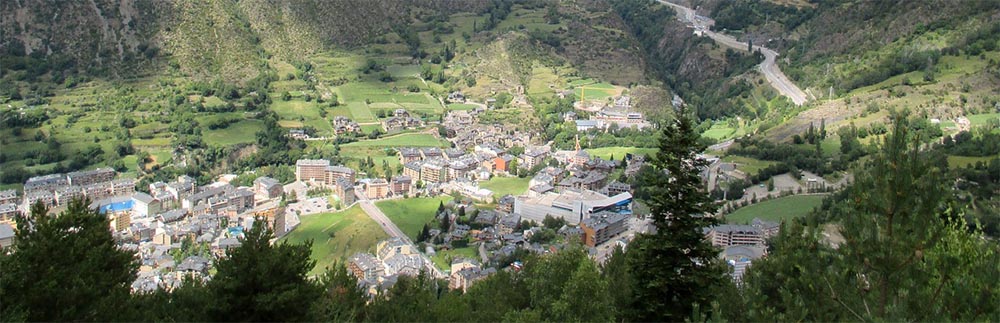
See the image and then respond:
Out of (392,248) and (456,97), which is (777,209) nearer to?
(392,248)

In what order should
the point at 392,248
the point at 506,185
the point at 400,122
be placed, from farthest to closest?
the point at 400,122, the point at 506,185, the point at 392,248

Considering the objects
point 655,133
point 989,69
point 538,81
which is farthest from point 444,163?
point 989,69

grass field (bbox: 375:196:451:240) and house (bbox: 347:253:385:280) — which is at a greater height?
grass field (bbox: 375:196:451:240)

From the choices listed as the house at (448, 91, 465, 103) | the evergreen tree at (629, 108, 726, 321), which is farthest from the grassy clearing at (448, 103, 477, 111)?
the evergreen tree at (629, 108, 726, 321)

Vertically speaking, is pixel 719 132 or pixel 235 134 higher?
pixel 719 132

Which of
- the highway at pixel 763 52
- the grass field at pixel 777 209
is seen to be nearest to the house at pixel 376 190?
the grass field at pixel 777 209

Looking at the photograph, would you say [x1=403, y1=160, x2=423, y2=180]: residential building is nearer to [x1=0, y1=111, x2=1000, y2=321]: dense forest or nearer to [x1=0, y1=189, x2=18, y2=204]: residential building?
[x1=0, y1=189, x2=18, y2=204]: residential building

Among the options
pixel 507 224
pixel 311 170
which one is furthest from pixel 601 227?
pixel 311 170
